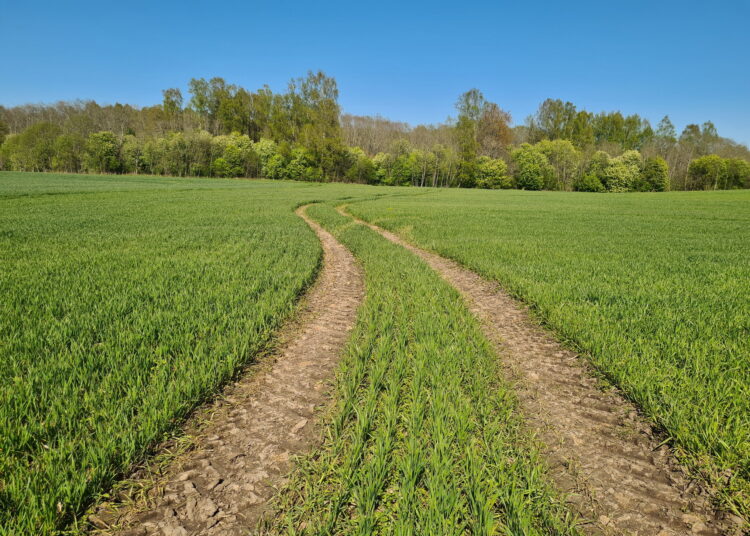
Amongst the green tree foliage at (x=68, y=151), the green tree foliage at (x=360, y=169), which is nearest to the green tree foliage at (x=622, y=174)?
the green tree foliage at (x=360, y=169)

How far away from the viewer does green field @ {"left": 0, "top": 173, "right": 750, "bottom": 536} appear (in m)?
2.38

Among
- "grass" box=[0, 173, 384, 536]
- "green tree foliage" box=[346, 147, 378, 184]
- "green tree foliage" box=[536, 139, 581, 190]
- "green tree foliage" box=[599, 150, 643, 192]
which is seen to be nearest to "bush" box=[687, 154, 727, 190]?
"green tree foliage" box=[599, 150, 643, 192]

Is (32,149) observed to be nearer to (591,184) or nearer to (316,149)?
(316,149)

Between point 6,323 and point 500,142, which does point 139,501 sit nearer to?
point 6,323

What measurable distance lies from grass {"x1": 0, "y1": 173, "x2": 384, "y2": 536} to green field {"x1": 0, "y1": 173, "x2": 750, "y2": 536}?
0.07ft

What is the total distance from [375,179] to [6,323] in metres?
83.3

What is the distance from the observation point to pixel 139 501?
2402mm

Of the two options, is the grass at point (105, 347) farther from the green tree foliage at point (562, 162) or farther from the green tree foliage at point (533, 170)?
→ the green tree foliage at point (562, 162)

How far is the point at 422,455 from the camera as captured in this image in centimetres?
272

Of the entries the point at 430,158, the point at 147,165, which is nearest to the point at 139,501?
the point at 430,158

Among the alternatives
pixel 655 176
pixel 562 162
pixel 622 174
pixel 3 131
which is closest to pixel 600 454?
pixel 562 162

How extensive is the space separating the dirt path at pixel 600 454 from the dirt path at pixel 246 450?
2.22 m

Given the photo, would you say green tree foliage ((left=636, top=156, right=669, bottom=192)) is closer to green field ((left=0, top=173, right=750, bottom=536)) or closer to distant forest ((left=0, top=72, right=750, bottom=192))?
distant forest ((left=0, top=72, right=750, bottom=192))

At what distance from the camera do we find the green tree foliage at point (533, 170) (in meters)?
80.8
